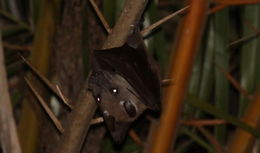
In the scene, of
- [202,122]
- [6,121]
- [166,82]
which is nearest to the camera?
[6,121]

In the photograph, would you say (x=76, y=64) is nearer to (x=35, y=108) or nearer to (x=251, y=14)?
(x=35, y=108)

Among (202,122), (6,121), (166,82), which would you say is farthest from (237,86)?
(6,121)

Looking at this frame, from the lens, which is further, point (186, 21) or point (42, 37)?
point (42, 37)

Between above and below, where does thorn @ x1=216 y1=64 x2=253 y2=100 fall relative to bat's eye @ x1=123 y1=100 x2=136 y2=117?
below

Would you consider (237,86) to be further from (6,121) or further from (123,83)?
(6,121)

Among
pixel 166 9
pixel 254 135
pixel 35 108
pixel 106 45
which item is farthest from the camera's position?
pixel 166 9

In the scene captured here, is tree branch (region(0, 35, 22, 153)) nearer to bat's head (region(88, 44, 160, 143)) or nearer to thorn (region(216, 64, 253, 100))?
bat's head (region(88, 44, 160, 143))

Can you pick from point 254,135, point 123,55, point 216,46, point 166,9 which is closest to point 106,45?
point 123,55

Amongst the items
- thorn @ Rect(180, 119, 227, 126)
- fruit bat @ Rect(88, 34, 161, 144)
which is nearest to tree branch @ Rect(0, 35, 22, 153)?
fruit bat @ Rect(88, 34, 161, 144)
